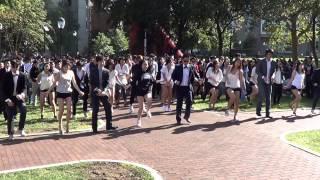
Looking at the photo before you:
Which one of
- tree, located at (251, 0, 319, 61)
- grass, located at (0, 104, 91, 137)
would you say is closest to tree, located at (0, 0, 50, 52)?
tree, located at (251, 0, 319, 61)

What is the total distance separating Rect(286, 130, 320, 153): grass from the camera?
11.6 metres

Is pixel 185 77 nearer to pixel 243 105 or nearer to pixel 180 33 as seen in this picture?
pixel 243 105

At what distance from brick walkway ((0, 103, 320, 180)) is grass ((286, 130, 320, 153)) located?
376 mm

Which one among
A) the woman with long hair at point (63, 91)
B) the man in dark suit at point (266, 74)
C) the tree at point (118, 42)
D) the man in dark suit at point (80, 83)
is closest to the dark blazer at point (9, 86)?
the woman with long hair at point (63, 91)

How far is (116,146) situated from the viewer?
11508mm

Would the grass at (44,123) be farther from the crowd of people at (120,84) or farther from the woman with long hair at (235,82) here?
the woman with long hair at (235,82)

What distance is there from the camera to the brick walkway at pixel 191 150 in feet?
30.8

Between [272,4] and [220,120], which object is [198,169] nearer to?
[220,120]

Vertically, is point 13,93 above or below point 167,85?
below

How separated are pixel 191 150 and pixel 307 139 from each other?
9.69ft

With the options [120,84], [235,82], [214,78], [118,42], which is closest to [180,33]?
[120,84]

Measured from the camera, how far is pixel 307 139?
12.4 metres

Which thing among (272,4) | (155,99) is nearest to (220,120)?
(155,99)

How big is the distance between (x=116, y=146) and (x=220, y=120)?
4.79 metres
